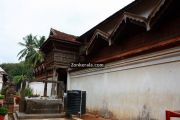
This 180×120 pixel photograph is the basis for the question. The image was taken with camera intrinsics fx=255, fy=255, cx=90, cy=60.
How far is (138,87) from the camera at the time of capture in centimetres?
982

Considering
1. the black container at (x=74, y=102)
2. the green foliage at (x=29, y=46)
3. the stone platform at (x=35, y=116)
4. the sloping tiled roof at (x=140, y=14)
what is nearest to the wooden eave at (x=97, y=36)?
the sloping tiled roof at (x=140, y=14)

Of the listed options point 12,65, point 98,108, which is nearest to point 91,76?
point 98,108

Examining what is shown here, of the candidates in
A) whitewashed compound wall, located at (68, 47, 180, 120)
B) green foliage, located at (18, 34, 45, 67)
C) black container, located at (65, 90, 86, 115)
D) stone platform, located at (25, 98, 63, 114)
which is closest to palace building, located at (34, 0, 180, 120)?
whitewashed compound wall, located at (68, 47, 180, 120)

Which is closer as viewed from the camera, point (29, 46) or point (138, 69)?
point (138, 69)

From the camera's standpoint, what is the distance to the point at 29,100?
12.5m

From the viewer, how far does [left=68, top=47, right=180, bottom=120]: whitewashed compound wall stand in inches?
324

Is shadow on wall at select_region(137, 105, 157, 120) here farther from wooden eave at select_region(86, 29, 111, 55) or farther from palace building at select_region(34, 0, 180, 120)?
wooden eave at select_region(86, 29, 111, 55)

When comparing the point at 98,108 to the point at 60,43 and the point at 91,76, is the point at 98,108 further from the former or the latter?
the point at 60,43

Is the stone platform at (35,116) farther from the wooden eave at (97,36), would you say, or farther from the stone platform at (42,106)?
the wooden eave at (97,36)

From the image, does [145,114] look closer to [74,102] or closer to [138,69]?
[138,69]

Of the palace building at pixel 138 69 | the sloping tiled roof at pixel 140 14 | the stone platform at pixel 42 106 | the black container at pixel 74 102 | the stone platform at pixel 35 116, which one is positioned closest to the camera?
the palace building at pixel 138 69

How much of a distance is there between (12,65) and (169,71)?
73284 mm

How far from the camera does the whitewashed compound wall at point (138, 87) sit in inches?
324

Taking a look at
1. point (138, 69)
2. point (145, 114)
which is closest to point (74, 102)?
point (138, 69)
